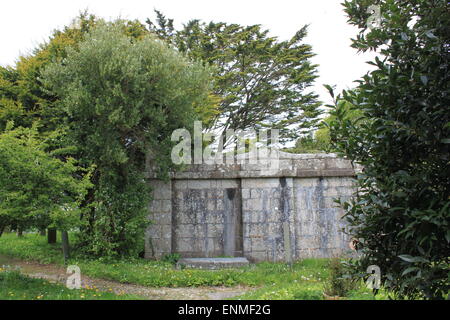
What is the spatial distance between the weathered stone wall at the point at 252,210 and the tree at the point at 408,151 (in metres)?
6.25

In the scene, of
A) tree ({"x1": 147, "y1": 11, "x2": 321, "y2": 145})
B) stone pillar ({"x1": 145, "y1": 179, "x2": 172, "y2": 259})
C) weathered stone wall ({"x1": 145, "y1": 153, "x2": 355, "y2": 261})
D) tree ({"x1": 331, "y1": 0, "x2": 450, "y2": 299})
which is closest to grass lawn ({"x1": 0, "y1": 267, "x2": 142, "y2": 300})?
stone pillar ({"x1": 145, "y1": 179, "x2": 172, "y2": 259})

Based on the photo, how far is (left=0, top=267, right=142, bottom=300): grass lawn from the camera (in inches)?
214

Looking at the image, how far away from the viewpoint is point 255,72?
19.2m

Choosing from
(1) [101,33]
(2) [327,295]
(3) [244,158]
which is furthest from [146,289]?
(1) [101,33]

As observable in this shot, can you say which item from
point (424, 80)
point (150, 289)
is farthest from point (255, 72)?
point (424, 80)

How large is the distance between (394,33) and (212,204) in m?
7.07

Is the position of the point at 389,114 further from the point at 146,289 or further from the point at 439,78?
the point at 146,289

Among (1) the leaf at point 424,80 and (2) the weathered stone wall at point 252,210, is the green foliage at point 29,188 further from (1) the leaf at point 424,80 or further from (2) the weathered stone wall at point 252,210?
(1) the leaf at point 424,80

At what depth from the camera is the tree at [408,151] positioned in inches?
96.6

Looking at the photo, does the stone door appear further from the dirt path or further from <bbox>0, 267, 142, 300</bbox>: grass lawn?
<bbox>0, 267, 142, 300</bbox>: grass lawn

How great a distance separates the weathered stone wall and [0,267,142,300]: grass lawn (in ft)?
10.2

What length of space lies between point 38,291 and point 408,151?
5636 mm

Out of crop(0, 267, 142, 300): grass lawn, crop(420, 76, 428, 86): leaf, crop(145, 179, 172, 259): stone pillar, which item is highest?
crop(420, 76, 428, 86): leaf

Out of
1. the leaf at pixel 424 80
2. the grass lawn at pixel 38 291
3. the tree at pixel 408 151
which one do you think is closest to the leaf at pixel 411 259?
the tree at pixel 408 151
